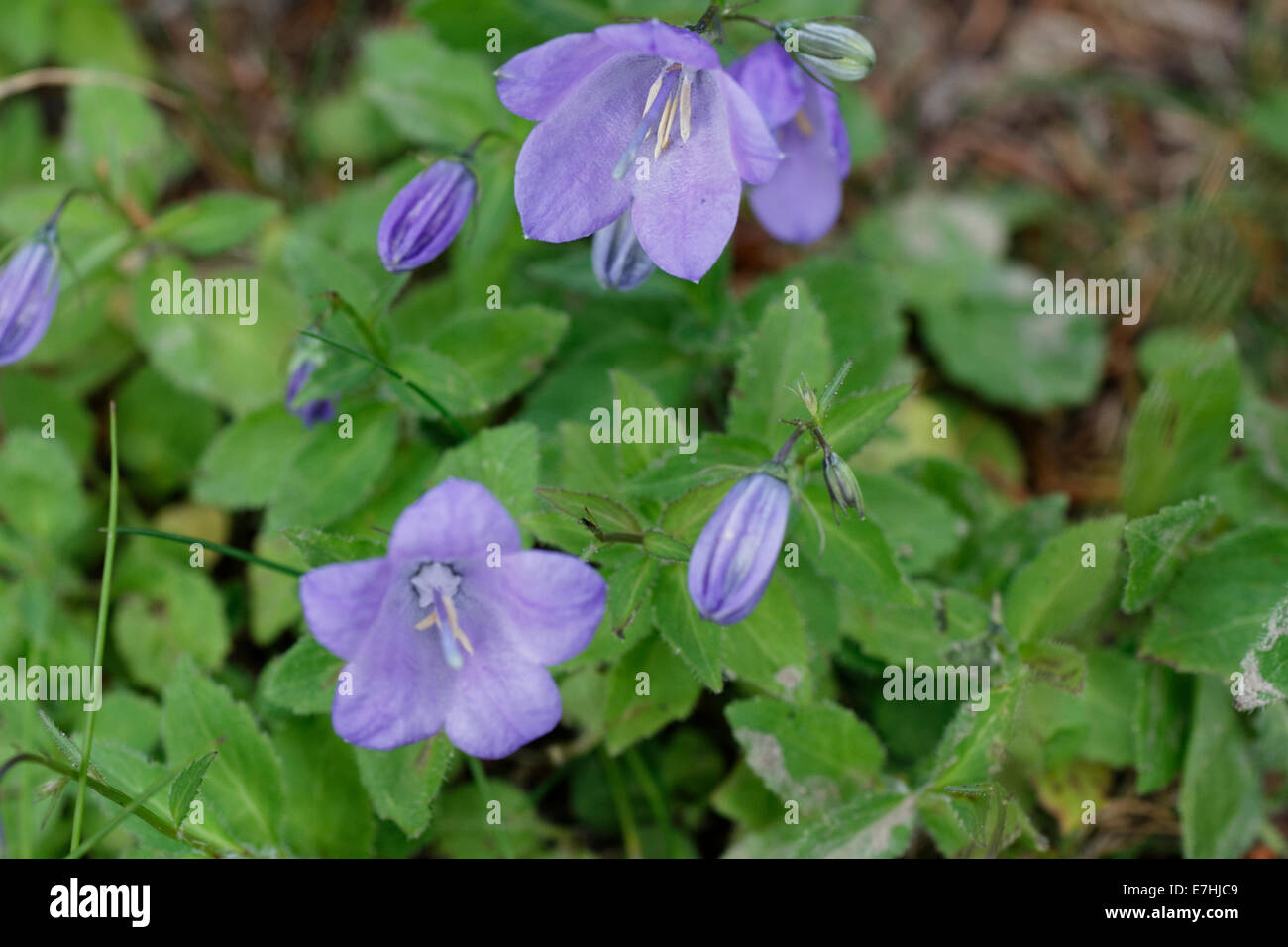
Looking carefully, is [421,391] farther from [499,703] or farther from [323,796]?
[323,796]

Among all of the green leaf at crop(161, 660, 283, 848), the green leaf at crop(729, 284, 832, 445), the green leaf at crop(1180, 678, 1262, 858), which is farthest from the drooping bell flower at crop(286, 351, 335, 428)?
the green leaf at crop(1180, 678, 1262, 858)

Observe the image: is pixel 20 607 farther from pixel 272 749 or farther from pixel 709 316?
pixel 709 316

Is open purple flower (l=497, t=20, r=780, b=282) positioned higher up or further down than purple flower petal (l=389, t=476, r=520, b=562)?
higher up

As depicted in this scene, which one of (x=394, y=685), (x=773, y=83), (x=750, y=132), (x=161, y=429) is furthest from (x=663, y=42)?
(x=161, y=429)

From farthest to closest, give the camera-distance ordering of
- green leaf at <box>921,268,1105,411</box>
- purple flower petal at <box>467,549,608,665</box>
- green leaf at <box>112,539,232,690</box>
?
green leaf at <box>921,268,1105,411</box> → green leaf at <box>112,539,232,690</box> → purple flower petal at <box>467,549,608,665</box>

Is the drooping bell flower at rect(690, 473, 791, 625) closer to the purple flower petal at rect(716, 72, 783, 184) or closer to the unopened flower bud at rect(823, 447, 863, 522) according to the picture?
the unopened flower bud at rect(823, 447, 863, 522)

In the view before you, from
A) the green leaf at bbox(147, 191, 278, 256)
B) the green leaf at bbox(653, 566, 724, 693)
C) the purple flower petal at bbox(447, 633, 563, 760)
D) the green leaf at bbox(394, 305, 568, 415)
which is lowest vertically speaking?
the purple flower petal at bbox(447, 633, 563, 760)

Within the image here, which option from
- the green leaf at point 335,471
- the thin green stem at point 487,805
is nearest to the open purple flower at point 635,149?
the green leaf at point 335,471
